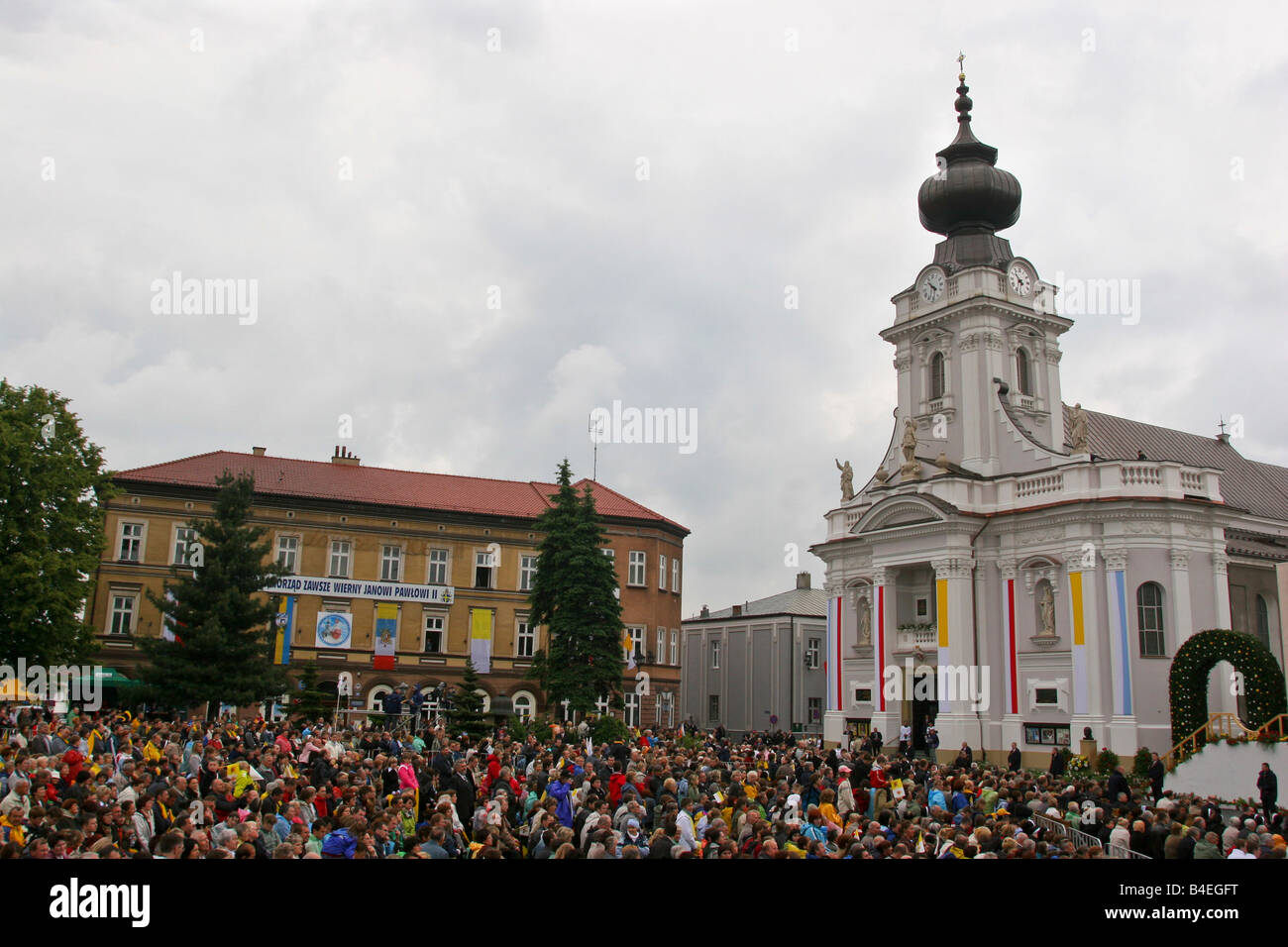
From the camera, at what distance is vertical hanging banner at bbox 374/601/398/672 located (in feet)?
141

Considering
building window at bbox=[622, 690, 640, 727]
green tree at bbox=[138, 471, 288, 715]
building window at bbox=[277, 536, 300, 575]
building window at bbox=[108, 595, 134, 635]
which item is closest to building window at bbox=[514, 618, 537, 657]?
building window at bbox=[622, 690, 640, 727]

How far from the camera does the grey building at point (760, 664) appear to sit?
59.3 m

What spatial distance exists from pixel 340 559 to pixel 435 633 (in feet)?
16.4

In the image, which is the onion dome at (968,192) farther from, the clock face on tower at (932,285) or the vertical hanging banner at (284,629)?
the vertical hanging banner at (284,629)

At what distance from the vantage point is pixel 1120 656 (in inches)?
A: 1259

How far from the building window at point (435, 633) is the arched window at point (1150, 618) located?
26.5m

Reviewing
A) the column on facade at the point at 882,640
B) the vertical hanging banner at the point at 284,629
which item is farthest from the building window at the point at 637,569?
the vertical hanging banner at the point at 284,629

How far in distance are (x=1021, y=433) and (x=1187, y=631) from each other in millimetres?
8491

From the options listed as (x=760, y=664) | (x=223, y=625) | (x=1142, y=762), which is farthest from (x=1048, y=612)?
(x=760, y=664)

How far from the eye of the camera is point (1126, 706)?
31.5m

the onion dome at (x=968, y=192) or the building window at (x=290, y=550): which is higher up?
the onion dome at (x=968, y=192)

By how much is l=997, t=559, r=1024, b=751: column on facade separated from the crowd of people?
12.3m

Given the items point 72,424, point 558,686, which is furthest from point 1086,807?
point 72,424
